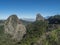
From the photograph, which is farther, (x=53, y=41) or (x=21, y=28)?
(x=21, y=28)

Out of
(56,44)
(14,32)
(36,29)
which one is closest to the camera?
(56,44)

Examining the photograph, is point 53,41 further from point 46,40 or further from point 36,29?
point 36,29

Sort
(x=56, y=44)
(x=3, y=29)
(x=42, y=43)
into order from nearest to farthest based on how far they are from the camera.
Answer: (x=56, y=44), (x=42, y=43), (x=3, y=29)

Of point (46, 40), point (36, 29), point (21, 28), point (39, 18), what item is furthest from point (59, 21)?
point (46, 40)

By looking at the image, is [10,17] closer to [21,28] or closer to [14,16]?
[14,16]

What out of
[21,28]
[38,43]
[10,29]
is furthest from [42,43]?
[10,29]

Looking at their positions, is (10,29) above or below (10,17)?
below
